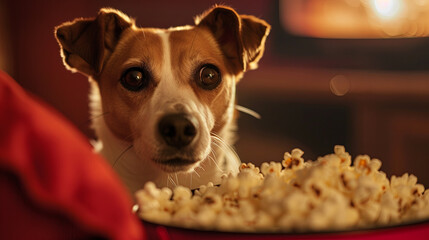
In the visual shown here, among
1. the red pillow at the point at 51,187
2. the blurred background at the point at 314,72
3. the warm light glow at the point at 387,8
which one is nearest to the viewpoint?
the red pillow at the point at 51,187

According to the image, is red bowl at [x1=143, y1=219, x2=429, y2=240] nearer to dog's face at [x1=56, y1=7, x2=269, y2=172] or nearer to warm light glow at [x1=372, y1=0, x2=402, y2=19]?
dog's face at [x1=56, y1=7, x2=269, y2=172]

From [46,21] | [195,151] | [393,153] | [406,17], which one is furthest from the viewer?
[46,21]

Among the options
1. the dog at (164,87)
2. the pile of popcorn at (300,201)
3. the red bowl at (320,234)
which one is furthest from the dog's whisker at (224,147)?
the red bowl at (320,234)

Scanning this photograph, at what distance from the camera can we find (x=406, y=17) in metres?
3.76

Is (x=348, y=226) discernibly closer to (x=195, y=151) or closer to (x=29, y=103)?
(x=29, y=103)

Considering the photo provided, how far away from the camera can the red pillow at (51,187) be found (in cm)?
41

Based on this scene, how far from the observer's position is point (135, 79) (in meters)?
1.26

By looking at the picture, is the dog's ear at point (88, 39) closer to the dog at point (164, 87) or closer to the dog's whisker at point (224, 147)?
the dog at point (164, 87)

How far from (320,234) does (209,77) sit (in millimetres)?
890

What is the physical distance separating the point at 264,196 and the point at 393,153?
3112mm

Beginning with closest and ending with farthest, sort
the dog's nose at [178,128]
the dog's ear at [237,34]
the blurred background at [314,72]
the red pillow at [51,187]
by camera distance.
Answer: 1. the red pillow at [51,187]
2. the dog's nose at [178,128]
3. the dog's ear at [237,34]
4. the blurred background at [314,72]

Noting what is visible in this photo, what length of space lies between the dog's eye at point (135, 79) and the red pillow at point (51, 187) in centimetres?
80

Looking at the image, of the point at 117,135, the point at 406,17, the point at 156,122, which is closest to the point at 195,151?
the point at 156,122

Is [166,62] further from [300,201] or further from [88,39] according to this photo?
[300,201]
